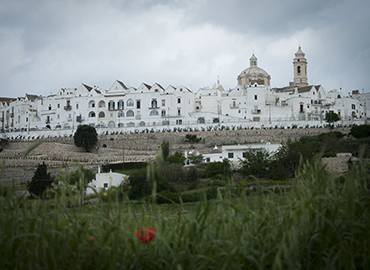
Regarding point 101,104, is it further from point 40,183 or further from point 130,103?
point 40,183

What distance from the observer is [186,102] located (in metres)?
62.1

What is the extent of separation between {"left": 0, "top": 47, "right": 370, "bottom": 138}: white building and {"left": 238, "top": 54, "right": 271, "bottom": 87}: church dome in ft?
1.11

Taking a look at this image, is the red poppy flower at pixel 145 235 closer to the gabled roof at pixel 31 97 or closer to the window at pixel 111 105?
the window at pixel 111 105

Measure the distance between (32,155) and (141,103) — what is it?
21171mm

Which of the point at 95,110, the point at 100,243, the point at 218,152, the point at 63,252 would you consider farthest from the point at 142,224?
the point at 95,110

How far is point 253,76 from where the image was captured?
70.9 meters

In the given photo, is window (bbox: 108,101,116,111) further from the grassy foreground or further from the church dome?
the grassy foreground

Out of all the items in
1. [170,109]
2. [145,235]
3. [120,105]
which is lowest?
[145,235]

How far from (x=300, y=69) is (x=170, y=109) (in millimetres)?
31079

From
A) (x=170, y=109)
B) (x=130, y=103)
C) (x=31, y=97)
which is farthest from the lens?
(x=31, y=97)

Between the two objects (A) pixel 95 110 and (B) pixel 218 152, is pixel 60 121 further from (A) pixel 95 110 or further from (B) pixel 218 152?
(B) pixel 218 152

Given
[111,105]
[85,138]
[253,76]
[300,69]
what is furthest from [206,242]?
[300,69]

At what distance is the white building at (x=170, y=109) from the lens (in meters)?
60.0

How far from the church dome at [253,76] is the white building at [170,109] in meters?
0.34
